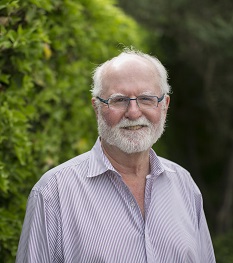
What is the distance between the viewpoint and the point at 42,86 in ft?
13.1

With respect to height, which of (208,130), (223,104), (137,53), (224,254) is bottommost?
(224,254)

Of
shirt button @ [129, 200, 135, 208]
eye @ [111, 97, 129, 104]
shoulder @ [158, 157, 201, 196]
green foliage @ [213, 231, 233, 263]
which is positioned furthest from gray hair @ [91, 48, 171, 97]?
green foliage @ [213, 231, 233, 263]

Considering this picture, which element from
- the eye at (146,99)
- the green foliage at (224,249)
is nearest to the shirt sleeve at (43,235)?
the eye at (146,99)

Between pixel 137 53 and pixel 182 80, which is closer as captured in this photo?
pixel 137 53

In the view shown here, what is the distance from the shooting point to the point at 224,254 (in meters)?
5.41

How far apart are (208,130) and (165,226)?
6.04 metres

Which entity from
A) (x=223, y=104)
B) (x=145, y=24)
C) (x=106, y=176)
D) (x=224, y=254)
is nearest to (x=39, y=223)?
(x=106, y=176)

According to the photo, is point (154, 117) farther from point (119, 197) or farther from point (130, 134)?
point (119, 197)

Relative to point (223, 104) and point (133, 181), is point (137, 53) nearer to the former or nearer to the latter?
point (133, 181)

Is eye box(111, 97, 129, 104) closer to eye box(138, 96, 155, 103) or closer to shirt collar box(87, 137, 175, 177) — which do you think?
eye box(138, 96, 155, 103)

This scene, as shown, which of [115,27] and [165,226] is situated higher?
[115,27]

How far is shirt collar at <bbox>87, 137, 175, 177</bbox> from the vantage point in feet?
8.73

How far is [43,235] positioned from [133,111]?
26.8 inches

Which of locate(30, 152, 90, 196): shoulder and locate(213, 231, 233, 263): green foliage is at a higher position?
locate(30, 152, 90, 196): shoulder
